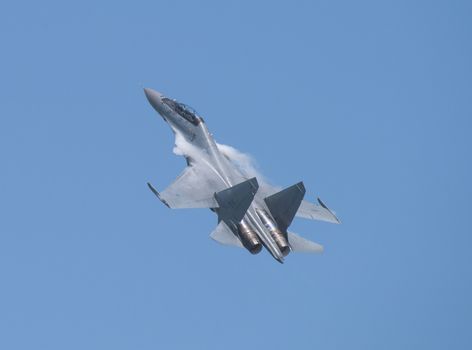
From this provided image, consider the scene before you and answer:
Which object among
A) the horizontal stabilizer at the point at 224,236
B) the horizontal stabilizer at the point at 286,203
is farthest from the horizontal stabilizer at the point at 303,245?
the horizontal stabilizer at the point at 224,236

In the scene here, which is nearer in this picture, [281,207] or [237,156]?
[281,207]

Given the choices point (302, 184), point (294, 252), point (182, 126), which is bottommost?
point (294, 252)

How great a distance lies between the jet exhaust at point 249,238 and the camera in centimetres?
3966

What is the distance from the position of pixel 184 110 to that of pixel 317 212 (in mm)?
7663

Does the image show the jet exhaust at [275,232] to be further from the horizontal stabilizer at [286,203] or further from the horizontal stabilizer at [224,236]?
the horizontal stabilizer at [224,236]

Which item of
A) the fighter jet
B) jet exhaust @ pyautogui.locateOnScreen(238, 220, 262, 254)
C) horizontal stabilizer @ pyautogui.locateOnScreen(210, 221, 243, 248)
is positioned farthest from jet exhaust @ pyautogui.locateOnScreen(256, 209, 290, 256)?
horizontal stabilizer @ pyautogui.locateOnScreen(210, 221, 243, 248)

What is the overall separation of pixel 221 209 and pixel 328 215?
6.21 meters

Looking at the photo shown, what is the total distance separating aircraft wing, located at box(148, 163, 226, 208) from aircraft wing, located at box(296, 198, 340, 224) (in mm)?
4196

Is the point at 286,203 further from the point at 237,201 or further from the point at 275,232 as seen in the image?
the point at 237,201

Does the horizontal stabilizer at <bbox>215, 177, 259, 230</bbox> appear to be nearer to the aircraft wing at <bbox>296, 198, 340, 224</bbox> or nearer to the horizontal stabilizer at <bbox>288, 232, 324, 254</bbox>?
the horizontal stabilizer at <bbox>288, 232, 324, 254</bbox>

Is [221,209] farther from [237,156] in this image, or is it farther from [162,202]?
[237,156]

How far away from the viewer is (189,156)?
147 feet

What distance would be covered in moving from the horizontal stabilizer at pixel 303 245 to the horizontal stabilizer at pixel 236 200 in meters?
2.50

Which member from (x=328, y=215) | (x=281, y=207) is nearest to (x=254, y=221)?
(x=281, y=207)
